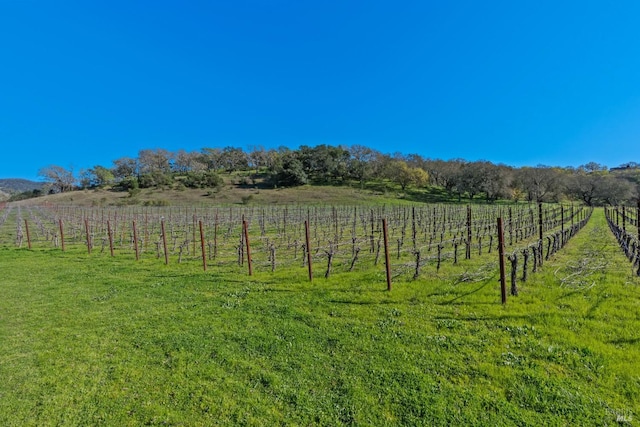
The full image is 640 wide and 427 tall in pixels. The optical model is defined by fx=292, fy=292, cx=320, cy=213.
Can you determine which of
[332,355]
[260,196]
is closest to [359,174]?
[260,196]

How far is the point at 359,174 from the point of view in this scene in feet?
248

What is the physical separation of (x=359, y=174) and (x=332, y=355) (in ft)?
240

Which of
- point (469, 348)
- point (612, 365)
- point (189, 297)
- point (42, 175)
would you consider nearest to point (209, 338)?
point (189, 297)

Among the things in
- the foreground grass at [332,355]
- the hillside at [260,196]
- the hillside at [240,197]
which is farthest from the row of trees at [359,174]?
the foreground grass at [332,355]

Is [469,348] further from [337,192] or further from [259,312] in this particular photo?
[337,192]

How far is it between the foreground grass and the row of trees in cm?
A: 6109

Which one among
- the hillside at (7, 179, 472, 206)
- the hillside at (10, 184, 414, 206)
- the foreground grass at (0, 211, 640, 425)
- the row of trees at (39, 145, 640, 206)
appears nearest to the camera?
the foreground grass at (0, 211, 640, 425)

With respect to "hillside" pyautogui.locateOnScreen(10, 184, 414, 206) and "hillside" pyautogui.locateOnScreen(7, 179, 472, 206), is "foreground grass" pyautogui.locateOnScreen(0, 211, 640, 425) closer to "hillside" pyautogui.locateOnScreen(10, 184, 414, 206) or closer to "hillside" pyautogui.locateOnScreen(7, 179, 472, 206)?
"hillside" pyautogui.locateOnScreen(7, 179, 472, 206)

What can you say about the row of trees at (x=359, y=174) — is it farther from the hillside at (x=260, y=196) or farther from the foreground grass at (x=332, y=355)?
the foreground grass at (x=332, y=355)

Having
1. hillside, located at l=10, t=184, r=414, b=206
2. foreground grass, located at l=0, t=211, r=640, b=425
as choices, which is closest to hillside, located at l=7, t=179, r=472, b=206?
hillside, located at l=10, t=184, r=414, b=206

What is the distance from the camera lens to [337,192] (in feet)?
201

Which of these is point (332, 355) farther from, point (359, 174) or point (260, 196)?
point (359, 174)

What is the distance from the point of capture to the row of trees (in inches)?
2331

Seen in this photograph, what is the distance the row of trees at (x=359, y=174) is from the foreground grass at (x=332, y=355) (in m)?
61.1
